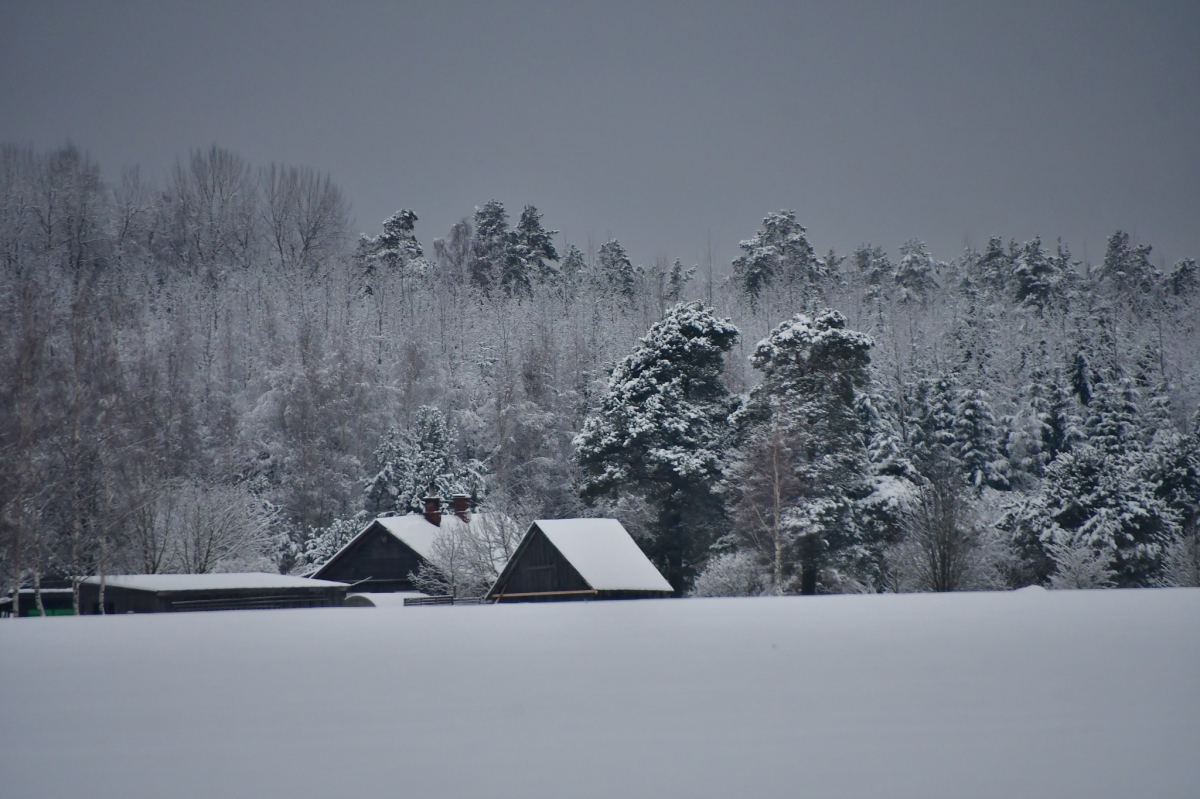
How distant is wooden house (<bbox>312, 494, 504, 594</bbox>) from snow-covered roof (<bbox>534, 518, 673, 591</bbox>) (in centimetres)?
876

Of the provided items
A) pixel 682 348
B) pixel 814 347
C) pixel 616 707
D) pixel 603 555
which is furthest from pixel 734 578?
pixel 616 707

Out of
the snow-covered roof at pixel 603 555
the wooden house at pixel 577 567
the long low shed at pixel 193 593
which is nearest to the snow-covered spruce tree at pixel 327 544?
the long low shed at pixel 193 593

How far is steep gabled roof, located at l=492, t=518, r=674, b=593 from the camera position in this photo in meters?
34.2

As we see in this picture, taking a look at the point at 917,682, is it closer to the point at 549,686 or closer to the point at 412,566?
the point at 549,686

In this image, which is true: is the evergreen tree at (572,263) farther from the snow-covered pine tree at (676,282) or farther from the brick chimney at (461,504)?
the brick chimney at (461,504)

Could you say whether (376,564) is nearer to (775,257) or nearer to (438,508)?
(438,508)

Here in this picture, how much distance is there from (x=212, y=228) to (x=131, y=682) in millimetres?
70728

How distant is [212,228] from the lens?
2884 inches

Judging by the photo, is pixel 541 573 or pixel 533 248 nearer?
pixel 541 573

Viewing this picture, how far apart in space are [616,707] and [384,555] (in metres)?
38.2

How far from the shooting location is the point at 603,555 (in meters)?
35.1

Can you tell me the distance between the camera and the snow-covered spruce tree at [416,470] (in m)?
51.3

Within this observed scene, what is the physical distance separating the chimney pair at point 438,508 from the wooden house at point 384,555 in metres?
1.28

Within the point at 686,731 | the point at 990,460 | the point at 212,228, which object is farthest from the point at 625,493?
the point at 212,228
